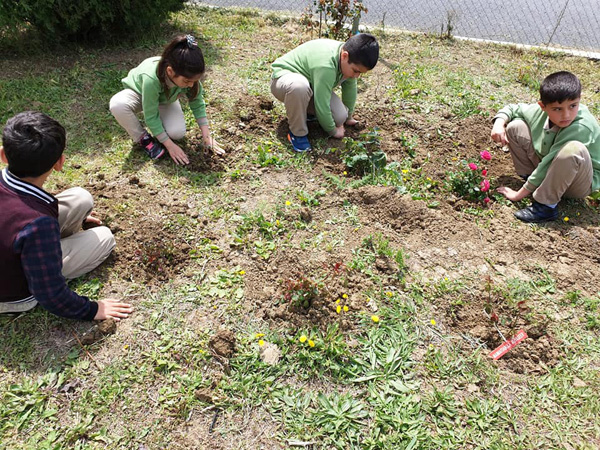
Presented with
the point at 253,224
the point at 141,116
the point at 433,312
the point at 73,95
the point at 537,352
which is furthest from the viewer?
the point at 73,95

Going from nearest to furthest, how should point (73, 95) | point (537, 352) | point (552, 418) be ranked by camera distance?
1. point (552, 418)
2. point (537, 352)
3. point (73, 95)

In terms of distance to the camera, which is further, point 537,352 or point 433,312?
point 433,312

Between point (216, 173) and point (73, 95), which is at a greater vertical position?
point (73, 95)

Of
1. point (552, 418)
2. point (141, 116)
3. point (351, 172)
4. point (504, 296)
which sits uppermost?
A: point (141, 116)

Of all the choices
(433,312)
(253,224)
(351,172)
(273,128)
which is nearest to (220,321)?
(253,224)

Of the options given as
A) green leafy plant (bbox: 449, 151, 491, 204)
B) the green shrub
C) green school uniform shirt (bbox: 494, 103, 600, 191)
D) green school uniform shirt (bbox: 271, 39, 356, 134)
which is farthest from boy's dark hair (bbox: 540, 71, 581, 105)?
the green shrub

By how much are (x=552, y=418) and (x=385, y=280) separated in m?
1.21

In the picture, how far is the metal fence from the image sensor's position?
21.9 feet

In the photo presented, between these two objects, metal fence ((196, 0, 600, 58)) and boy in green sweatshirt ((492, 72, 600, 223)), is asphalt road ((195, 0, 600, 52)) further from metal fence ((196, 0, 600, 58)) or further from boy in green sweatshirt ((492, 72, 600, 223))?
boy in green sweatshirt ((492, 72, 600, 223))

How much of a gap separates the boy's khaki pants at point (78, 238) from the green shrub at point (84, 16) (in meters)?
3.37

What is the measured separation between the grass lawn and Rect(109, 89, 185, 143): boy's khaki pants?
0.23 m

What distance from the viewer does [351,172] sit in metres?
3.72

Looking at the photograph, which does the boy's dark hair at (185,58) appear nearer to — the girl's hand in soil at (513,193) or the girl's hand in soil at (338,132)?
the girl's hand in soil at (338,132)

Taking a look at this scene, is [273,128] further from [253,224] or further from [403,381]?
[403,381]
